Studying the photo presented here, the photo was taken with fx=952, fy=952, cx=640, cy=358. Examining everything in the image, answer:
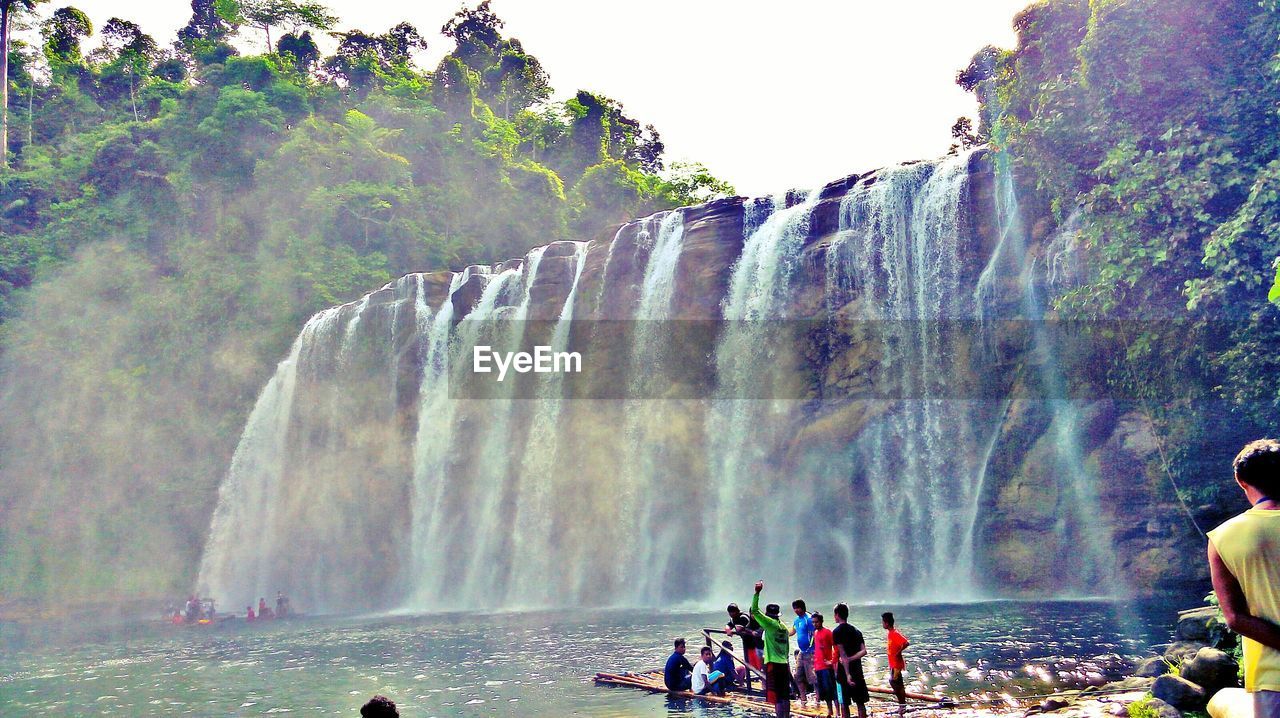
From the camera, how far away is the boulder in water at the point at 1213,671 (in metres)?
8.68

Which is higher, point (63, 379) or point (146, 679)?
point (63, 379)

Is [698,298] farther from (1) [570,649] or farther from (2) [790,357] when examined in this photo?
(1) [570,649]

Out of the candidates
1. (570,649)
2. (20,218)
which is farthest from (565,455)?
(20,218)

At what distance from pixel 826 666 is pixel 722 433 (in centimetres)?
1840

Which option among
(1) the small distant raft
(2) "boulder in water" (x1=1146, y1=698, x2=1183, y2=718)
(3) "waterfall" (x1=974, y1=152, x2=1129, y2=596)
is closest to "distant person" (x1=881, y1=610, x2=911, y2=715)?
(1) the small distant raft

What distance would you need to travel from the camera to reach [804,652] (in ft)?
36.4

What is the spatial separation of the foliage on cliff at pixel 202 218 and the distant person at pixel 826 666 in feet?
112

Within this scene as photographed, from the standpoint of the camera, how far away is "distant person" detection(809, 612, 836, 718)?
31.9ft

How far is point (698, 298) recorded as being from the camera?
2944cm

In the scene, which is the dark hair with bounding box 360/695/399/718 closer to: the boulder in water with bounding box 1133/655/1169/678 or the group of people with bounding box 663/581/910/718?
the group of people with bounding box 663/581/910/718

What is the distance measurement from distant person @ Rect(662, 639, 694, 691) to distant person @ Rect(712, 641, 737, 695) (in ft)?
1.50

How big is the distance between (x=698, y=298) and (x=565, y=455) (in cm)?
661

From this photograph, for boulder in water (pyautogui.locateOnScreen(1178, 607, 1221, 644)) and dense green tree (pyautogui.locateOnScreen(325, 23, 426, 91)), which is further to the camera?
dense green tree (pyautogui.locateOnScreen(325, 23, 426, 91))

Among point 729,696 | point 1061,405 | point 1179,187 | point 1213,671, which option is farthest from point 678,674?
point 1061,405
